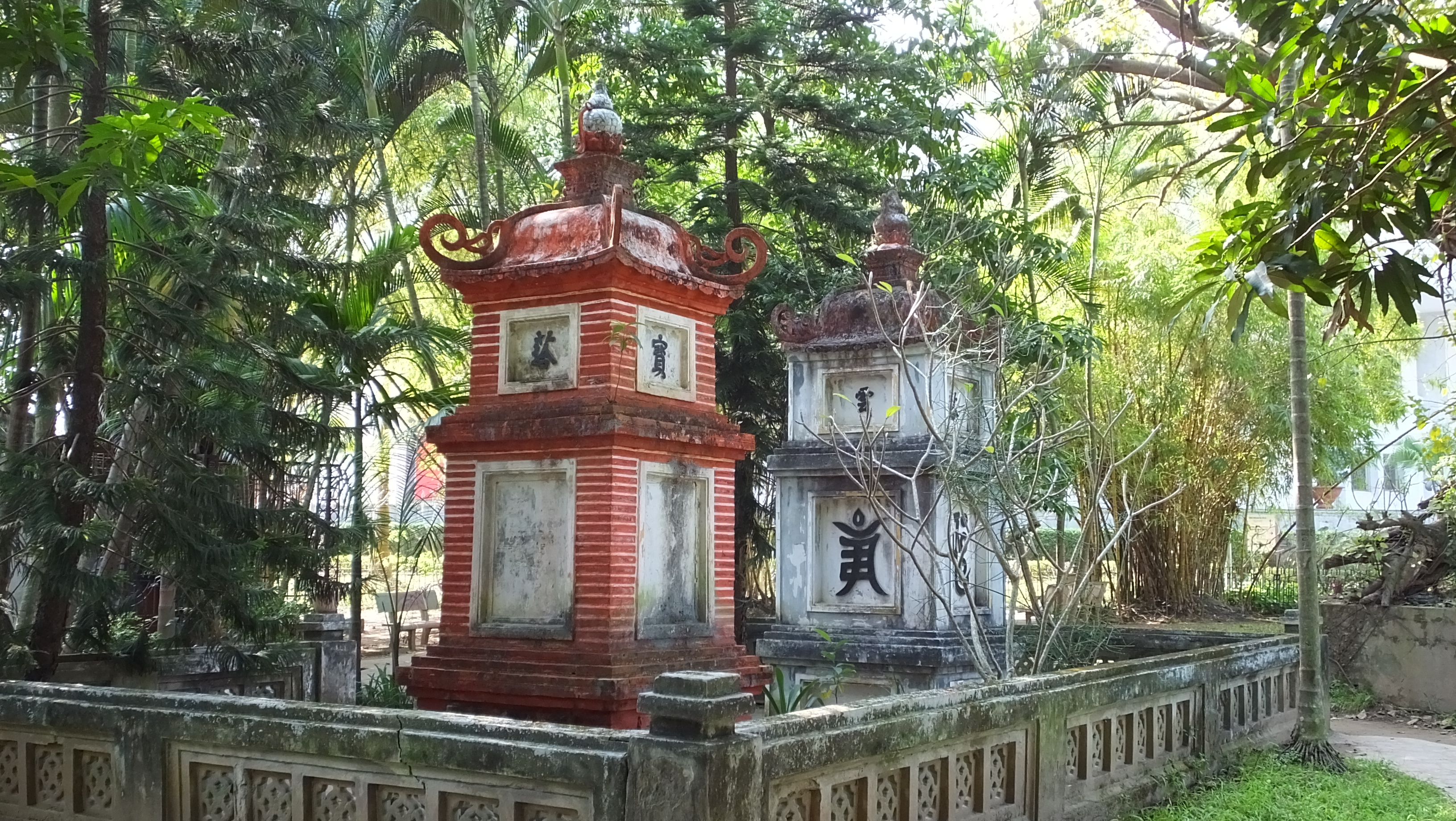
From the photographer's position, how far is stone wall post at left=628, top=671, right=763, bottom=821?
354cm

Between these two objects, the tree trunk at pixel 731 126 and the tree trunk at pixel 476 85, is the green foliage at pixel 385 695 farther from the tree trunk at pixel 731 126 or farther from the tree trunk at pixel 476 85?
the tree trunk at pixel 731 126

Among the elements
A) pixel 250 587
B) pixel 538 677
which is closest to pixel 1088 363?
pixel 538 677

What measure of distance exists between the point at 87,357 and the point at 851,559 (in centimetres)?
535

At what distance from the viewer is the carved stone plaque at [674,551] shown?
6.75m

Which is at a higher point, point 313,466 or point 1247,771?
point 313,466

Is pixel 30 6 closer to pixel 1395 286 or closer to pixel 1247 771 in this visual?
pixel 1395 286

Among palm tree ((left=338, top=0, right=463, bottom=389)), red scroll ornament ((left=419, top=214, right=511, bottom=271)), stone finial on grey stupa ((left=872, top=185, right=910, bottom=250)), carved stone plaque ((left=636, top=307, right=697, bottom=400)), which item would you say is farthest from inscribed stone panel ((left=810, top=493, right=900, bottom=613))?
palm tree ((left=338, top=0, right=463, bottom=389))

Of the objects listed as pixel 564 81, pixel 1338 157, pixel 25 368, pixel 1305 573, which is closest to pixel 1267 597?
pixel 1305 573

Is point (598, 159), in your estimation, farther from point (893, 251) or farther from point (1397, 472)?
point (1397, 472)

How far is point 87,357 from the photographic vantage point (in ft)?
21.5

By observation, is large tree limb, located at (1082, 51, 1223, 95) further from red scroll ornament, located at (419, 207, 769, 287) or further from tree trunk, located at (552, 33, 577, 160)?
red scroll ornament, located at (419, 207, 769, 287)

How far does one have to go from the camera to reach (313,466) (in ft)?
30.2

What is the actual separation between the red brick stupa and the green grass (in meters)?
2.59

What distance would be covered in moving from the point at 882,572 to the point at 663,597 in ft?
8.57
